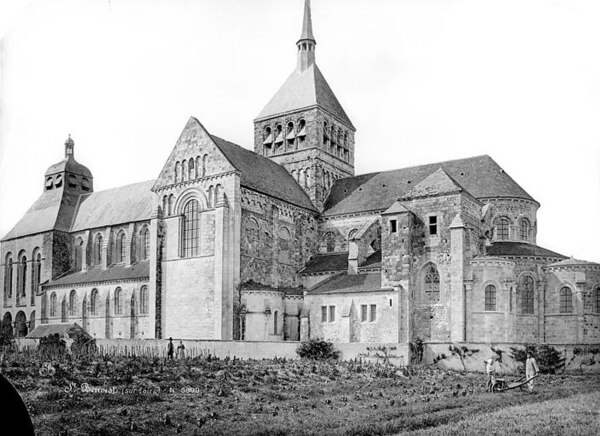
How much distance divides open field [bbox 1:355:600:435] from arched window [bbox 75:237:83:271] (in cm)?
3927

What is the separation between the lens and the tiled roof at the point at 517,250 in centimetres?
4288

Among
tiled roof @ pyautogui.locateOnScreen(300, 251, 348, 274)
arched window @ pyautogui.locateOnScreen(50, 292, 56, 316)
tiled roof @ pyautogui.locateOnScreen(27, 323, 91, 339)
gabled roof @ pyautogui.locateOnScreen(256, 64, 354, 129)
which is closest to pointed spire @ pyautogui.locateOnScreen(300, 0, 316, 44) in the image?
gabled roof @ pyautogui.locateOnScreen(256, 64, 354, 129)

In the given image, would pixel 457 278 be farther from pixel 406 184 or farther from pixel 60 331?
pixel 60 331

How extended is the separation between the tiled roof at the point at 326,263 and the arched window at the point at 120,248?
19.5 metres

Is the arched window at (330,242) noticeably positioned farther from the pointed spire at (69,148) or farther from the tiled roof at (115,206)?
the pointed spire at (69,148)

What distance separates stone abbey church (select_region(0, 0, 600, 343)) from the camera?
41188 mm

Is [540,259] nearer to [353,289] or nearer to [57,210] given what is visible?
[353,289]

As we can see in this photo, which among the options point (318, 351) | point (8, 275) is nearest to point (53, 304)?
point (8, 275)

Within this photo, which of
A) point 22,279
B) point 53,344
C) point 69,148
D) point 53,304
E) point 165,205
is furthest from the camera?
point 69,148

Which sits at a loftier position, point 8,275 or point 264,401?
point 8,275

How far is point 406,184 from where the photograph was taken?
51.9 m

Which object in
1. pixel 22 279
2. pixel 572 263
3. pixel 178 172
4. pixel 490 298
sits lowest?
pixel 490 298

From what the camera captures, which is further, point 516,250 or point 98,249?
point 98,249

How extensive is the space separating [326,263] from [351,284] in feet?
21.6
